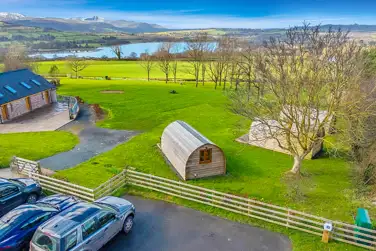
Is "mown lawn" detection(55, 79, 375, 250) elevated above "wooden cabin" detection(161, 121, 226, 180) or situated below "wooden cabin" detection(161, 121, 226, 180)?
below

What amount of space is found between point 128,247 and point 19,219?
478cm

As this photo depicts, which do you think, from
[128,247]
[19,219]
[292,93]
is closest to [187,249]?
[128,247]

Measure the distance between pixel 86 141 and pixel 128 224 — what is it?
15.8m

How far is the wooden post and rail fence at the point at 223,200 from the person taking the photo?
44.8ft

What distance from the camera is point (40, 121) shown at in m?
35.2

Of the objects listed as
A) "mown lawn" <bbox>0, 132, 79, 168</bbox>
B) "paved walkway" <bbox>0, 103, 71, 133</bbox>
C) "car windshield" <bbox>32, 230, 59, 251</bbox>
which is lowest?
"paved walkway" <bbox>0, 103, 71, 133</bbox>

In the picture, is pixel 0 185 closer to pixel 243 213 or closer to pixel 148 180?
pixel 148 180

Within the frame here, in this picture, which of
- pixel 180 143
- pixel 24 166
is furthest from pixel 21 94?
pixel 180 143

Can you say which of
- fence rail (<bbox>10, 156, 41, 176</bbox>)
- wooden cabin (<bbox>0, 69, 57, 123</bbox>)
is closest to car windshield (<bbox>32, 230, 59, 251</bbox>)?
fence rail (<bbox>10, 156, 41, 176</bbox>)

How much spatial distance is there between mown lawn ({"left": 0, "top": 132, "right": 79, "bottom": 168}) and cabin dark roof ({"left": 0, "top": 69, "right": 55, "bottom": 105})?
794 centimetres

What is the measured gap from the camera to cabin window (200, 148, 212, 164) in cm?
1959

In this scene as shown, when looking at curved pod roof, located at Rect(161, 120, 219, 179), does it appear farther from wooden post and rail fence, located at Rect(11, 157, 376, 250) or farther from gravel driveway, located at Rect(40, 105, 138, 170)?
gravel driveway, located at Rect(40, 105, 138, 170)

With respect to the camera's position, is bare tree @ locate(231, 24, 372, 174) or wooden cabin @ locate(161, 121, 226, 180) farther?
wooden cabin @ locate(161, 121, 226, 180)

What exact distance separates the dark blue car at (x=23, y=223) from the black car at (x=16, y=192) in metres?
2.46
